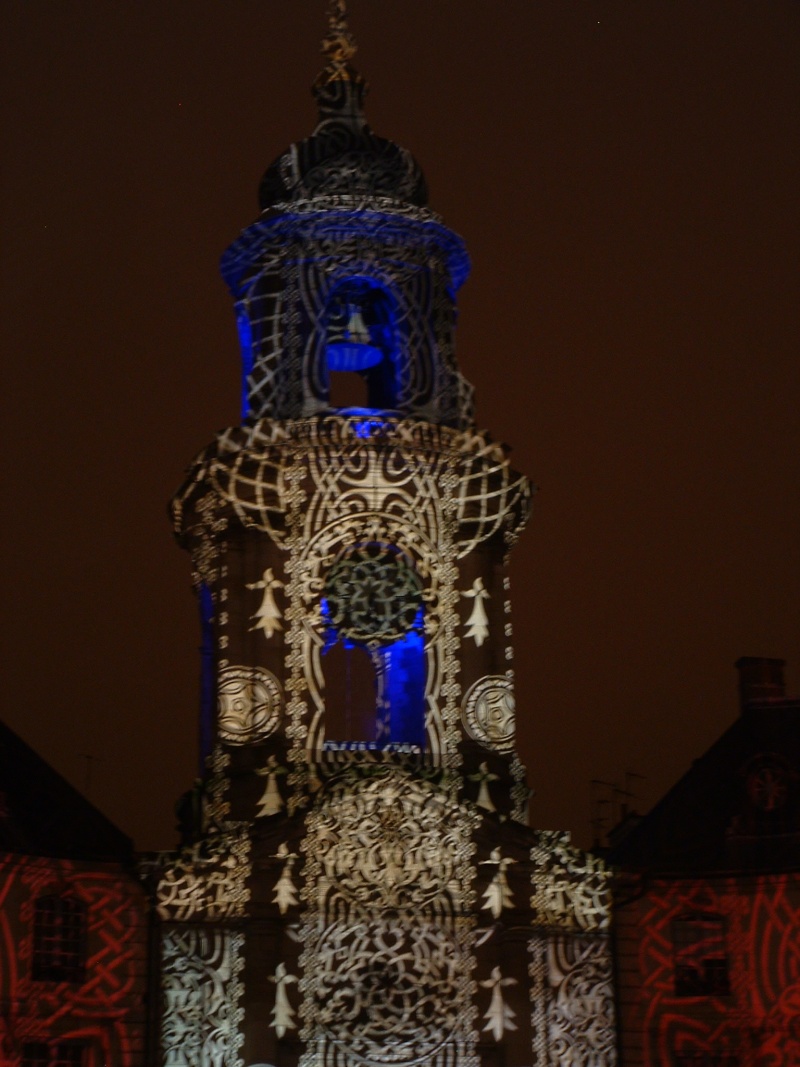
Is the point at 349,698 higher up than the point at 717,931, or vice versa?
the point at 349,698

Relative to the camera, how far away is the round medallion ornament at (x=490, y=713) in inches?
1950

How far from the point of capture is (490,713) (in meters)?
49.7

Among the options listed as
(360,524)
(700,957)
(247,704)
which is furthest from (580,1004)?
(360,524)

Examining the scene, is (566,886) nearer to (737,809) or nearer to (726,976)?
(726,976)

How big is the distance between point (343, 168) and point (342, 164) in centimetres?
10

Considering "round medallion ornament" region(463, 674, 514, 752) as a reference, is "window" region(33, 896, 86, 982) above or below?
below

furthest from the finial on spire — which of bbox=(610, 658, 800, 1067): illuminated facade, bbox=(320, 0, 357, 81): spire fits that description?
bbox=(610, 658, 800, 1067): illuminated facade

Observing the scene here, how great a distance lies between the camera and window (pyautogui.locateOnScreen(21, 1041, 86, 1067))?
4641 cm

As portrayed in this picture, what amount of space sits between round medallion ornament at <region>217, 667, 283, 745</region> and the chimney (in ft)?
30.4

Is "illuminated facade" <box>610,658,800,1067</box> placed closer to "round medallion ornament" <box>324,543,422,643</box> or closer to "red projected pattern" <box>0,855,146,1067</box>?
"round medallion ornament" <box>324,543,422,643</box>

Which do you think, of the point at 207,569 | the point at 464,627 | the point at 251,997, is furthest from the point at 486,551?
the point at 251,997

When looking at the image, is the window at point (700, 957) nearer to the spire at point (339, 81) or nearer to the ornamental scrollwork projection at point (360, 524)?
the ornamental scrollwork projection at point (360, 524)

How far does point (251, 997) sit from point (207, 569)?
790 centimetres

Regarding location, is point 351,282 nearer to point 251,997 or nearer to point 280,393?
point 280,393
